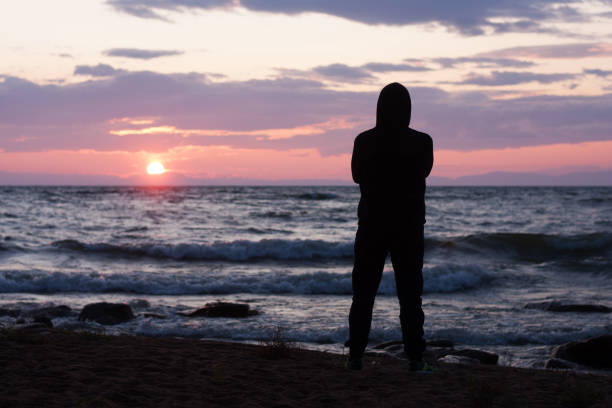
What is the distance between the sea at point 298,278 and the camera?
905cm

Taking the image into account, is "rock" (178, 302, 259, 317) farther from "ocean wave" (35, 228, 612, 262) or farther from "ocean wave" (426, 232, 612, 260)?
"ocean wave" (426, 232, 612, 260)

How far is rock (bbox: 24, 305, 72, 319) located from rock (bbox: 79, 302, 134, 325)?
52 cm

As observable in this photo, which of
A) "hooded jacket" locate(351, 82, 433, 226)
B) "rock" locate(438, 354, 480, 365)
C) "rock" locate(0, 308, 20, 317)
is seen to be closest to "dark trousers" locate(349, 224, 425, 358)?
"hooded jacket" locate(351, 82, 433, 226)

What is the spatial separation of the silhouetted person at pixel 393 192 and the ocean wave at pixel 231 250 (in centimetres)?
1561

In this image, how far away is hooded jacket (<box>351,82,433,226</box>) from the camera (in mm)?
4574

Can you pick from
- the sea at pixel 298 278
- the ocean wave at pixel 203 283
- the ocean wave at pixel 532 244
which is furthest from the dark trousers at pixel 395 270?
the ocean wave at pixel 532 244

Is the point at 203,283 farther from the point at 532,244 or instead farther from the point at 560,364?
the point at 532,244

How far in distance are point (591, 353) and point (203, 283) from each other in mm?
9142

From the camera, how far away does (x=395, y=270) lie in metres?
4.77

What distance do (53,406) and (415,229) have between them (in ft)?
9.19

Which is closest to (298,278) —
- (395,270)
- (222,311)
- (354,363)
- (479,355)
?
(222,311)

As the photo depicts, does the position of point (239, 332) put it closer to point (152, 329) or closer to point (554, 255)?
point (152, 329)

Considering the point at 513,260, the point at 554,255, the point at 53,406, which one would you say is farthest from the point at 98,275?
the point at 554,255

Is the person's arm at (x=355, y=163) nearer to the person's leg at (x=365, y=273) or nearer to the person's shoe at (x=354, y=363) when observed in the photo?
the person's leg at (x=365, y=273)
